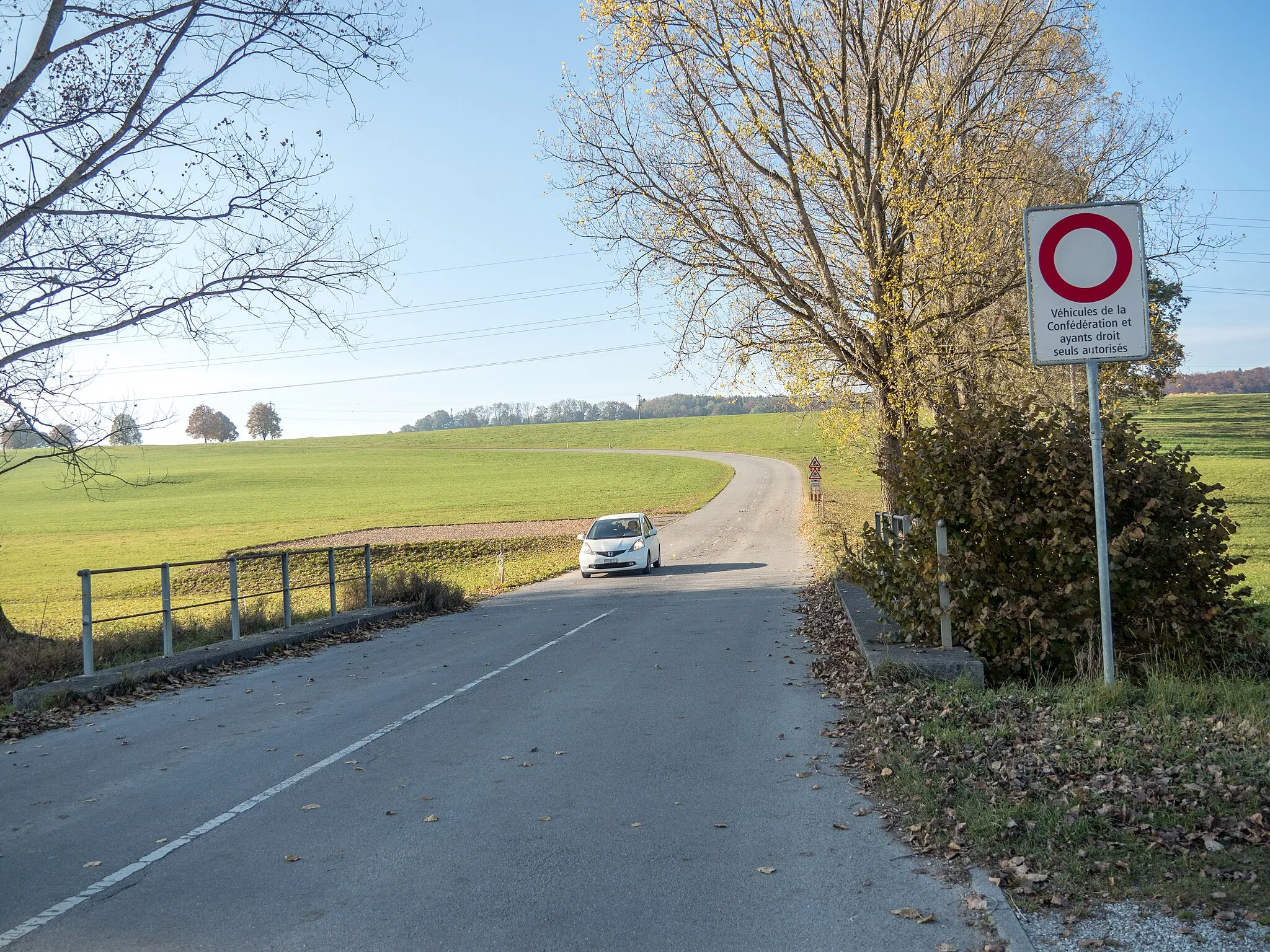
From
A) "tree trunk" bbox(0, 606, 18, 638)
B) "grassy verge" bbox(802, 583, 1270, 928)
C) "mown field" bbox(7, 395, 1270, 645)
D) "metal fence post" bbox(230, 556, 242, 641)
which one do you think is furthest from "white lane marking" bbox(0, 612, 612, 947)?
"tree trunk" bbox(0, 606, 18, 638)

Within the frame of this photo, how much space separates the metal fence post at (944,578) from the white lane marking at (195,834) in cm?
453

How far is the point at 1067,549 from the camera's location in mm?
8156

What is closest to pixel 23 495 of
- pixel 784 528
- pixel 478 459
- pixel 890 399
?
pixel 478 459

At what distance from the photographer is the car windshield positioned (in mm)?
26766

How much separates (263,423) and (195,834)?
158820 mm

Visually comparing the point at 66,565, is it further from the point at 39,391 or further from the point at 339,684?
the point at 339,684

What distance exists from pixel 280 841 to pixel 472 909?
1.54 meters

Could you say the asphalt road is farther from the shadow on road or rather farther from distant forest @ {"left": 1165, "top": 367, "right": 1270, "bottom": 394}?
distant forest @ {"left": 1165, "top": 367, "right": 1270, "bottom": 394}

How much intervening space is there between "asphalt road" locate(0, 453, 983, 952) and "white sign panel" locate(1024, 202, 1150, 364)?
11.6 feet

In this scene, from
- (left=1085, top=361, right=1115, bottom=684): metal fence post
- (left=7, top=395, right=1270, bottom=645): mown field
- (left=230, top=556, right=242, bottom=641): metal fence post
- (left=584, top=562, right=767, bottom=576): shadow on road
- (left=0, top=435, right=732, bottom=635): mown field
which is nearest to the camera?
(left=1085, top=361, right=1115, bottom=684): metal fence post

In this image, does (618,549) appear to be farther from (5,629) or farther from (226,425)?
(226,425)

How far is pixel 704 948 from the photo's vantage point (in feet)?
12.9

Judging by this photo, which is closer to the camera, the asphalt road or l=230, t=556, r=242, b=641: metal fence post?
the asphalt road

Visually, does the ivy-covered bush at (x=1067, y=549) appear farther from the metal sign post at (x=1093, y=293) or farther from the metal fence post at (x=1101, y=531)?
the metal sign post at (x=1093, y=293)
